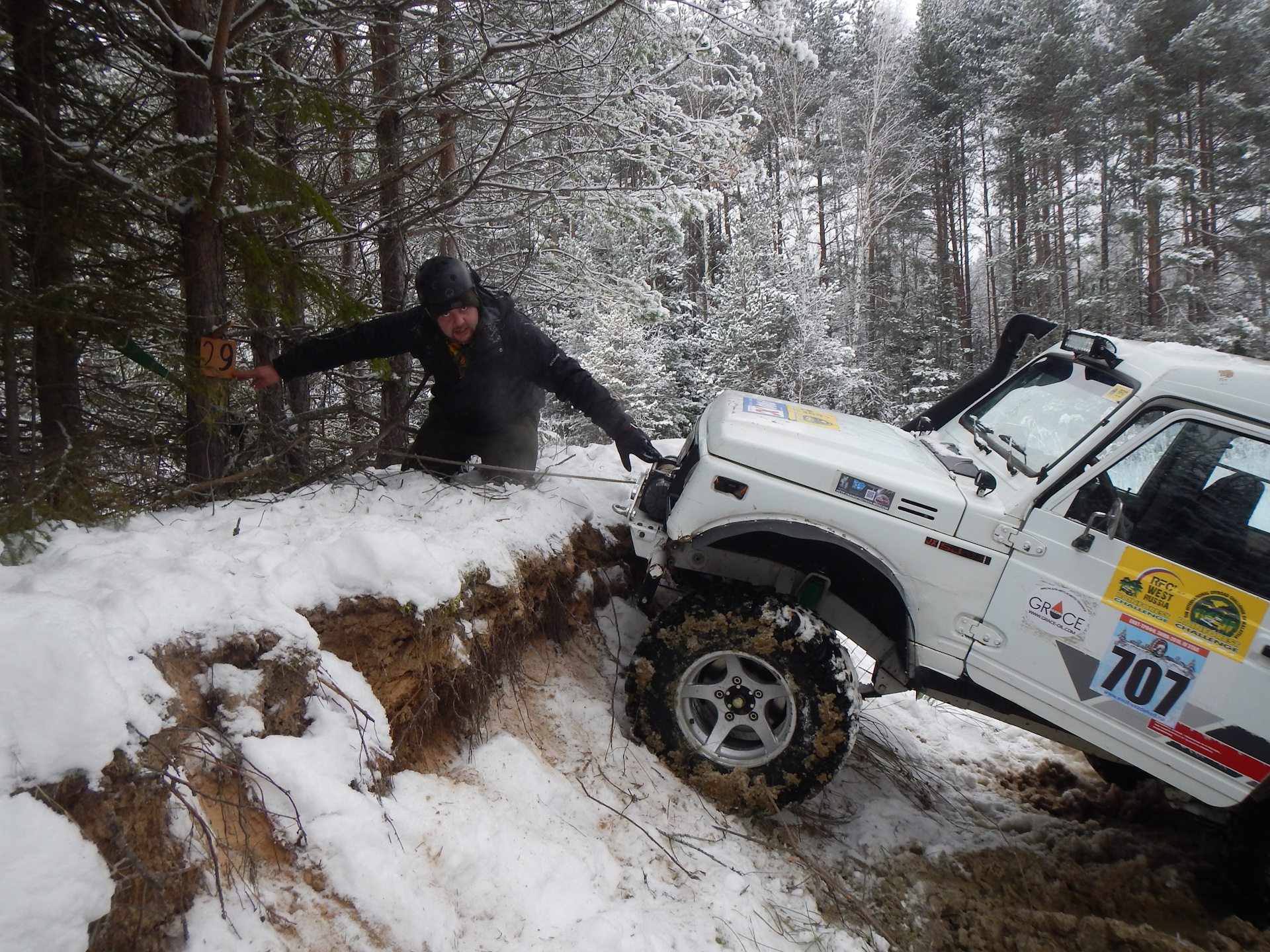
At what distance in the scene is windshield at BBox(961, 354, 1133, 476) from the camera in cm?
305

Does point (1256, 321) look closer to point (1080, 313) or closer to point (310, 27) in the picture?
point (1080, 313)

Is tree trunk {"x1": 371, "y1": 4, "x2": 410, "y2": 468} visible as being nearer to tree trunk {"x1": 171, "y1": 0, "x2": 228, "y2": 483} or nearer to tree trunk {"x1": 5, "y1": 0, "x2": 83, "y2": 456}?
tree trunk {"x1": 171, "y1": 0, "x2": 228, "y2": 483}

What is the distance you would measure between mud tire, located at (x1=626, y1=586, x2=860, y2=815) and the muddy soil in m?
0.57

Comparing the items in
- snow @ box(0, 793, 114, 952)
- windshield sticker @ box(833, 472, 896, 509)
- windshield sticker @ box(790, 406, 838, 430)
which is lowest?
snow @ box(0, 793, 114, 952)

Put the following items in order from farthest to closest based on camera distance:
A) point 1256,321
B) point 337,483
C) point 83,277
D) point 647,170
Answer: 1. point 1256,321
2. point 647,170
3. point 337,483
4. point 83,277

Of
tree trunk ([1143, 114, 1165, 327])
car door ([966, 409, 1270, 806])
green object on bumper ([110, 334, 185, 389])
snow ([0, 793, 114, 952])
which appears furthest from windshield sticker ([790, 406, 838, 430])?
tree trunk ([1143, 114, 1165, 327])

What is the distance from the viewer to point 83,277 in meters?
3.45

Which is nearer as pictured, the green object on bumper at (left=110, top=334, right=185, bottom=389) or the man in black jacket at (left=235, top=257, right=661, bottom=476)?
the green object on bumper at (left=110, top=334, right=185, bottom=389)

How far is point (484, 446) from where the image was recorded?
4320mm

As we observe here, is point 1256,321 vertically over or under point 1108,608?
over

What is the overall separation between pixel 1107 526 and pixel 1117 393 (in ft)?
2.23

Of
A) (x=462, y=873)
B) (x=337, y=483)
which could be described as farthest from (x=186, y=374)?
(x=462, y=873)

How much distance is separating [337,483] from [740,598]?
7.42 feet

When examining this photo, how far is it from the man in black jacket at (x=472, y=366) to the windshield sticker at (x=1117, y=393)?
2144 mm
